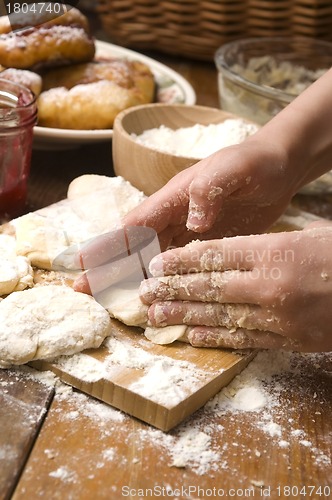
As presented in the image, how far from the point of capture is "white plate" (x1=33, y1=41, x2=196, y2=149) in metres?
1.44

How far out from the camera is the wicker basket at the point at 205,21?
6.98 ft

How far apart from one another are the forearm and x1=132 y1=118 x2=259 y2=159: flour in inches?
7.4

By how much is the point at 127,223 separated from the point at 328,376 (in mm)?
391

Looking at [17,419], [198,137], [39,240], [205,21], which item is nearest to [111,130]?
[198,137]

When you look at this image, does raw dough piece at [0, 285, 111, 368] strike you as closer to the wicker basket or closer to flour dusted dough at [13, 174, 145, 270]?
flour dusted dough at [13, 174, 145, 270]

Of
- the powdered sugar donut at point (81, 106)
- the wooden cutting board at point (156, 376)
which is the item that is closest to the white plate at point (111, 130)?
the powdered sugar donut at point (81, 106)

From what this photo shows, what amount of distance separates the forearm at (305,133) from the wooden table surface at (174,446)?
41 centimetres

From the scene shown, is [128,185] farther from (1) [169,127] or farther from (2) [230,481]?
(2) [230,481]

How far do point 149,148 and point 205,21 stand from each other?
108 cm

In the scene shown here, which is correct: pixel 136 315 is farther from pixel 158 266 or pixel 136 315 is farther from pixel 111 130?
pixel 111 130

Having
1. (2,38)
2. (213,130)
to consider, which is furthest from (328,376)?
(2,38)

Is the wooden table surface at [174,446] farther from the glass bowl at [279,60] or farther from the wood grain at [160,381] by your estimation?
the glass bowl at [279,60]

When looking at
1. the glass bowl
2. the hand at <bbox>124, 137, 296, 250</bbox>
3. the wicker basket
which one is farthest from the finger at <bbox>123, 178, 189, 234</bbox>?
the wicker basket

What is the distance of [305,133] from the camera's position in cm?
122
